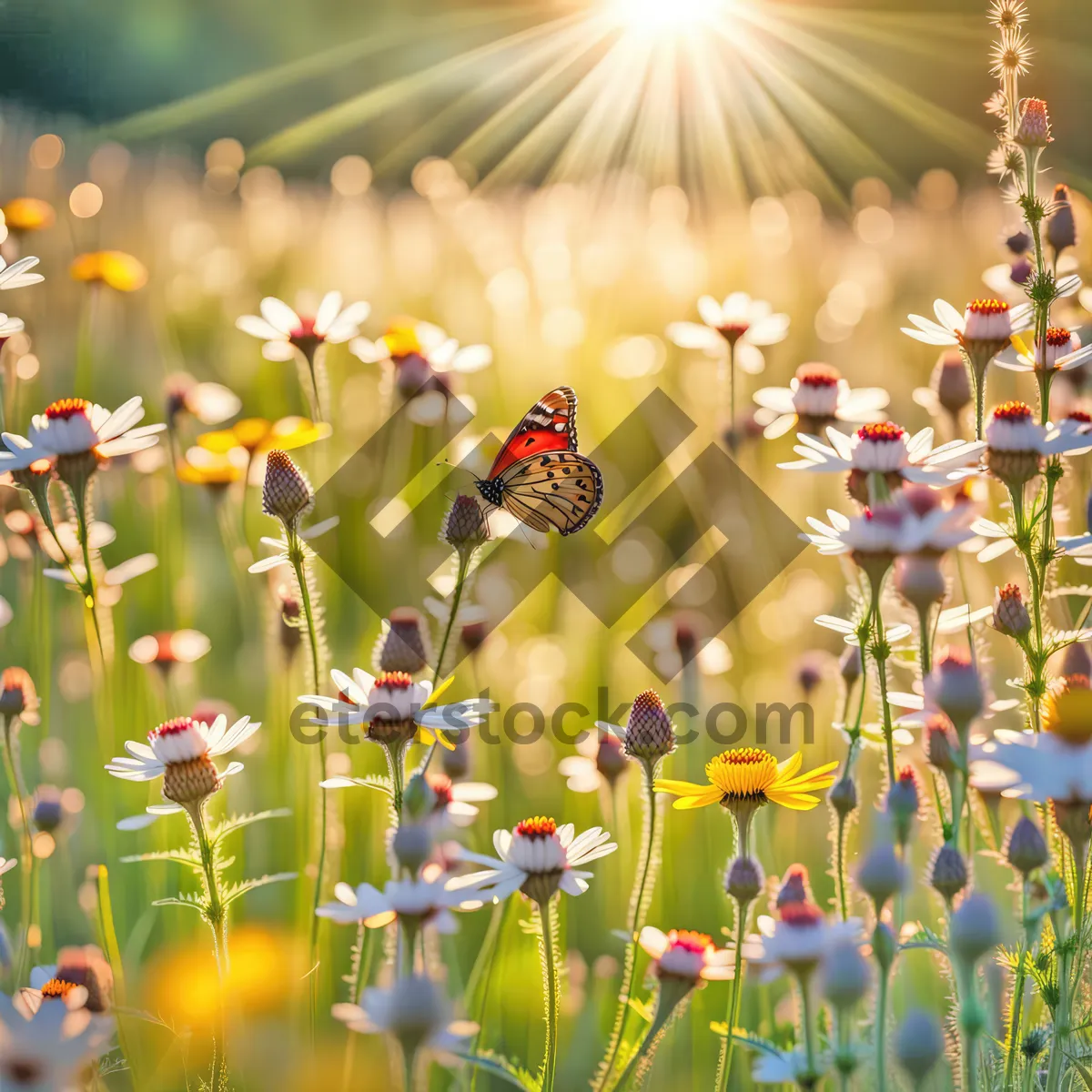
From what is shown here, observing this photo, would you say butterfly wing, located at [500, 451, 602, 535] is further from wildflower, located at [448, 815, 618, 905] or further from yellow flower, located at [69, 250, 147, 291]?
yellow flower, located at [69, 250, 147, 291]

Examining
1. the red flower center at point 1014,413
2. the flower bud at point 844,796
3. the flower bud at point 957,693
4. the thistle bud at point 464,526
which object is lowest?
the flower bud at point 844,796

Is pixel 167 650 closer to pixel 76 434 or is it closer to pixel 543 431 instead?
pixel 76 434

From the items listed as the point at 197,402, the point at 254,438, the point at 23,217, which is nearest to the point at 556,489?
the point at 254,438

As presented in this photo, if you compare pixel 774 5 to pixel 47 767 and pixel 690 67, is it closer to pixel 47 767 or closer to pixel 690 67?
pixel 690 67


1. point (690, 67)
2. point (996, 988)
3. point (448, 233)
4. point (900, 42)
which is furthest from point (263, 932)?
point (900, 42)

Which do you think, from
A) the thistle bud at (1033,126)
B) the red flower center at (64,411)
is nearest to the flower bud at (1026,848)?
the thistle bud at (1033,126)

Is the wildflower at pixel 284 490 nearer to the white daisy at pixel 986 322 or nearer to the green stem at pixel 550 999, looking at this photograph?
the green stem at pixel 550 999
